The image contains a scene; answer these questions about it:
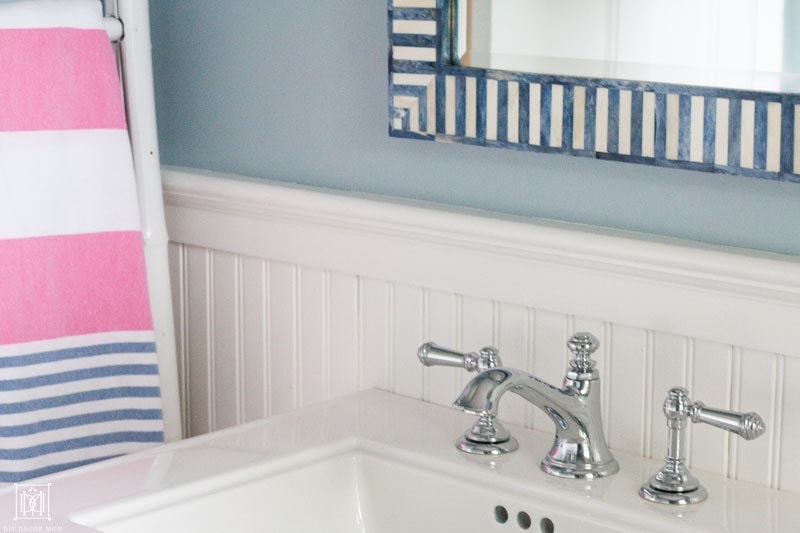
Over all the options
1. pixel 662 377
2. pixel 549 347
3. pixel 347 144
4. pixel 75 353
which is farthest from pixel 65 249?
pixel 662 377

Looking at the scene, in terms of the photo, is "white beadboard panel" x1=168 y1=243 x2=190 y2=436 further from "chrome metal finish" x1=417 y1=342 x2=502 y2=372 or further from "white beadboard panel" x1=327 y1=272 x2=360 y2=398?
"chrome metal finish" x1=417 y1=342 x2=502 y2=372

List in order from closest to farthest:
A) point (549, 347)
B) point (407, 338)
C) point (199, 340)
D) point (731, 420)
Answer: point (731, 420) < point (549, 347) < point (407, 338) < point (199, 340)

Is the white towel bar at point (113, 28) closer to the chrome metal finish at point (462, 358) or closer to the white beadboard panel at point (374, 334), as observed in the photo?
the white beadboard panel at point (374, 334)

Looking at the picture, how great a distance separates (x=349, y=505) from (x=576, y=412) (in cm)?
27

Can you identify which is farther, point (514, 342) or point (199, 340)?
point (199, 340)

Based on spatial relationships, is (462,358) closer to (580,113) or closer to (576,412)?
(576,412)

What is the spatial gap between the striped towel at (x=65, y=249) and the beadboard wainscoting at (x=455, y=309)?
0.45ft

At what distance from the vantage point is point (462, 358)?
3.98 feet

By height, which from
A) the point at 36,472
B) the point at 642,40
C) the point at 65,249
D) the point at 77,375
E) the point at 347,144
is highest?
the point at 642,40

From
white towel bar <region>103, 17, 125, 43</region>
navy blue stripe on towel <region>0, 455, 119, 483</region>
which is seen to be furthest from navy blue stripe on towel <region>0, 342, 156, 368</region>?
white towel bar <region>103, 17, 125, 43</region>

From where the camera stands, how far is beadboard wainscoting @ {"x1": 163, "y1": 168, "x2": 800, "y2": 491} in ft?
3.60

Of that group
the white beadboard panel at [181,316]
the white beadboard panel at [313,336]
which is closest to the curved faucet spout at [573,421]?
the white beadboard panel at [313,336]

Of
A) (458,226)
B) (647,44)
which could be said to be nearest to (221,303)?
(458,226)

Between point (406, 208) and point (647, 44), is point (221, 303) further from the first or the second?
point (647, 44)
